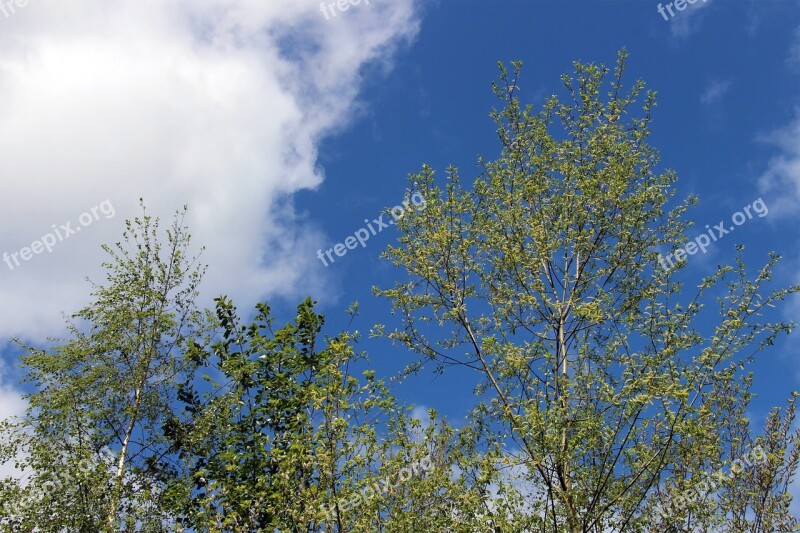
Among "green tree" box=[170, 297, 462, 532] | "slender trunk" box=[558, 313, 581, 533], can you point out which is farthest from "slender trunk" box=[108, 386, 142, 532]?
"slender trunk" box=[558, 313, 581, 533]

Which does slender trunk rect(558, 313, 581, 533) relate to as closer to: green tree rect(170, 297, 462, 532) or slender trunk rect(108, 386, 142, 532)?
green tree rect(170, 297, 462, 532)

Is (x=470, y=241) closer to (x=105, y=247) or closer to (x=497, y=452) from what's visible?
(x=497, y=452)

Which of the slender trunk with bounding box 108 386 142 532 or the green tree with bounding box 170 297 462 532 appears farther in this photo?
the slender trunk with bounding box 108 386 142 532

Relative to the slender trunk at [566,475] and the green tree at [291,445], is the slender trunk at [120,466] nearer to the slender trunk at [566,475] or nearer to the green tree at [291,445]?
the green tree at [291,445]

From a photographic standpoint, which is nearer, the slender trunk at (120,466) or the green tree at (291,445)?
the green tree at (291,445)

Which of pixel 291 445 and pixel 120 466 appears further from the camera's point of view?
pixel 120 466

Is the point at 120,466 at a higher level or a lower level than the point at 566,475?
higher

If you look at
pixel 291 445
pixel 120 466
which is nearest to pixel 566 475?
pixel 291 445

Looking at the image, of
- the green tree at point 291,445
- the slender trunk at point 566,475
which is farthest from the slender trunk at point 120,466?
the slender trunk at point 566,475

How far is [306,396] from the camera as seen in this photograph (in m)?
11.8

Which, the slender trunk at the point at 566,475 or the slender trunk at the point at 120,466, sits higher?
the slender trunk at the point at 120,466

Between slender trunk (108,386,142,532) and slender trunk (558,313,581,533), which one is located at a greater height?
slender trunk (108,386,142,532)

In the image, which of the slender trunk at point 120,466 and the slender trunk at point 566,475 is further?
the slender trunk at point 120,466

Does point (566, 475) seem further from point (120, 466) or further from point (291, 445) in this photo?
point (120, 466)
